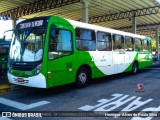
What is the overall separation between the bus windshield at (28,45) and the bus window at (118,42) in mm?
5423

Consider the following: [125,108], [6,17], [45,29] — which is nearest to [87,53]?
[45,29]

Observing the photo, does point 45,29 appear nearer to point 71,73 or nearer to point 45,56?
point 45,56

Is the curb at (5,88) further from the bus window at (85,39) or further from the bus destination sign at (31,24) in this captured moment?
the bus window at (85,39)

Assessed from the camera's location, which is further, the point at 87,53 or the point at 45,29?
the point at 87,53

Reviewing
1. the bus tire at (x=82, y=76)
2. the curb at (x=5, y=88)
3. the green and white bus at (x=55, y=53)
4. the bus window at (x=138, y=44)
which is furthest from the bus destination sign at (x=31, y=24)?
the bus window at (x=138, y=44)

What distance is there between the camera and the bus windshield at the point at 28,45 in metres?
8.26

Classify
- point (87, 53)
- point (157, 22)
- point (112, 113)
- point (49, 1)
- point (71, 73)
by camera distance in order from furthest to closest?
point (157, 22) → point (49, 1) → point (87, 53) → point (71, 73) → point (112, 113)

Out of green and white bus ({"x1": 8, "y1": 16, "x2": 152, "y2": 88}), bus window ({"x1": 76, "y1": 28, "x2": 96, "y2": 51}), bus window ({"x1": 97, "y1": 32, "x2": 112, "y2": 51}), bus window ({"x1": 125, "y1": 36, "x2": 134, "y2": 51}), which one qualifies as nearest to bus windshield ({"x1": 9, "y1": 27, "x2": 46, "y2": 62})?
green and white bus ({"x1": 8, "y1": 16, "x2": 152, "y2": 88})

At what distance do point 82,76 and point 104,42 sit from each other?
2540mm

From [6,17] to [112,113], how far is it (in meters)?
28.2

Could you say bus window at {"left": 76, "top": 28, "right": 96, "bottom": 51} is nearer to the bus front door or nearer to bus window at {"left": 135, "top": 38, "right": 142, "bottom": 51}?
the bus front door

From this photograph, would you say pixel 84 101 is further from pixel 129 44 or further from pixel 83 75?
pixel 129 44

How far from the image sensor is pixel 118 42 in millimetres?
13172

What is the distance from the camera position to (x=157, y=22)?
1515 inches
